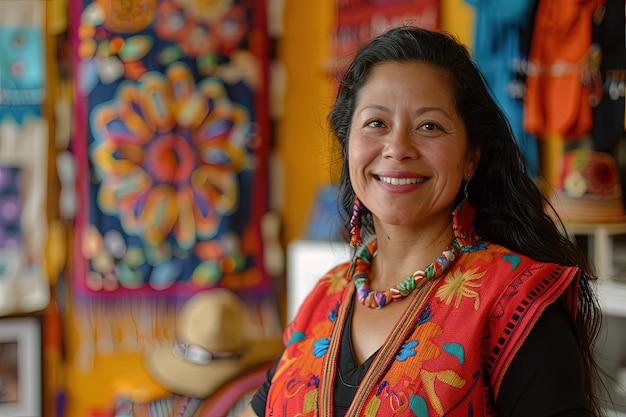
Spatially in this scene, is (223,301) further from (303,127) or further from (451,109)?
(451,109)

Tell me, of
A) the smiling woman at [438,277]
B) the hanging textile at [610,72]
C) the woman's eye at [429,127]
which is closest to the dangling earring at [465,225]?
the smiling woman at [438,277]

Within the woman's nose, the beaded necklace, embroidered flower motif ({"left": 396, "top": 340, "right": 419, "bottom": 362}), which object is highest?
the woman's nose

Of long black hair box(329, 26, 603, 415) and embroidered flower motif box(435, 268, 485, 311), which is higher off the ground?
long black hair box(329, 26, 603, 415)

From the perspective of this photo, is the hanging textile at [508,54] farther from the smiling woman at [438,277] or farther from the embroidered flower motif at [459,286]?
the embroidered flower motif at [459,286]

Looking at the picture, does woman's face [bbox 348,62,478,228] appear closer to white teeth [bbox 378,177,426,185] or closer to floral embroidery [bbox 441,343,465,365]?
white teeth [bbox 378,177,426,185]

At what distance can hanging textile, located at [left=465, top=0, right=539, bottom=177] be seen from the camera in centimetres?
228

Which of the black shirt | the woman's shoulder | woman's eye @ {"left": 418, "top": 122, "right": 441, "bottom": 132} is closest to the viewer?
the black shirt

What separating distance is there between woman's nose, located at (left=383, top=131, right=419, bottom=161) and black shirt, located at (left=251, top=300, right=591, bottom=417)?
12.5 inches

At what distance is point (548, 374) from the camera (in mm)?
1001

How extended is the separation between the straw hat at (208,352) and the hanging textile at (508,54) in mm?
1248

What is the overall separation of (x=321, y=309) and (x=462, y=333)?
0.35 m

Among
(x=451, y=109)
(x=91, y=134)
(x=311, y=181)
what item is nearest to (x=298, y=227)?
(x=311, y=181)

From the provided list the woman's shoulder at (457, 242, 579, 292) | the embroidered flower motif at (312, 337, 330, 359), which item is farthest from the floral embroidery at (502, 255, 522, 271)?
the embroidered flower motif at (312, 337, 330, 359)

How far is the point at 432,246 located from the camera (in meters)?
1.27
